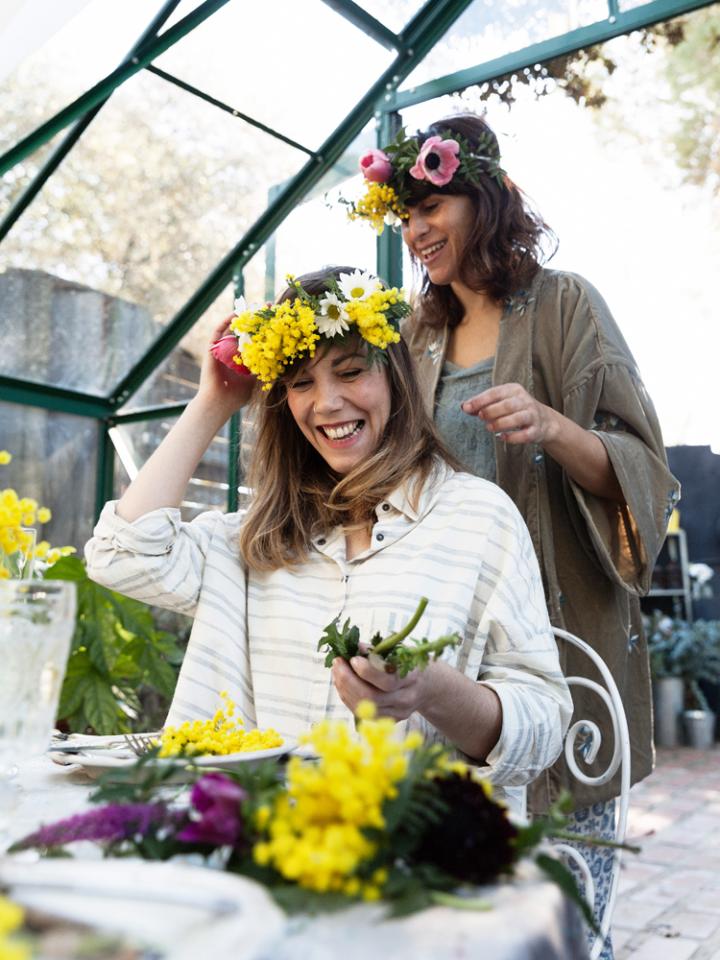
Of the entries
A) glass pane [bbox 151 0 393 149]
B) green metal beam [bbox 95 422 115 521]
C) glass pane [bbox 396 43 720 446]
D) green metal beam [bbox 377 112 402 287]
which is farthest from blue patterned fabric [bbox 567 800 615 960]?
green metal beam [bbox 95 422 115 521]

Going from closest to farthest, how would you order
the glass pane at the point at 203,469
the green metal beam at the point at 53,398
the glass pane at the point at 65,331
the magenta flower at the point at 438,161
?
1. the magenta flower at the point at 438,161
2. the glass pane at the point at 65,331
3. the glass pane at the point at 203,469
4. the green metal beam at the point at 53,398

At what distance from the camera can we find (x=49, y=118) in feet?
11.5

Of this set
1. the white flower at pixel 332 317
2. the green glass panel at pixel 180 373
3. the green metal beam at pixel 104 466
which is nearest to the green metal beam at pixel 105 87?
the green glass panel at pixel 180 373

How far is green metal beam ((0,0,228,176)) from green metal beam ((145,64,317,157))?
11cm

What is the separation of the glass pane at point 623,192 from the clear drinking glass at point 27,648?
274cm

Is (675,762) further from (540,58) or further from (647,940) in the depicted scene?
(540,58)

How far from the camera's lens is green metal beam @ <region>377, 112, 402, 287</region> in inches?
146

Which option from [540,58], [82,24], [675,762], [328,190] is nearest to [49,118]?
[82,24]

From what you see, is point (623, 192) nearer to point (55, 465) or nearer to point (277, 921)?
point (55, 465)

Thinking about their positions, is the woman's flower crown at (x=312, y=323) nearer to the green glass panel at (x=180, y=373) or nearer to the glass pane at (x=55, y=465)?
the green glass panel at (x=180, y=373)

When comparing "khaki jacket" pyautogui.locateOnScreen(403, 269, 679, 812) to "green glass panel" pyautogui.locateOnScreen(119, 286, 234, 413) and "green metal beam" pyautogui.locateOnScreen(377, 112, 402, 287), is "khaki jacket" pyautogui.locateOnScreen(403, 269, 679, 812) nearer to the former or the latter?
"green metal beam" pyautogui.locateOnScreen(377, 112, 402, 287)

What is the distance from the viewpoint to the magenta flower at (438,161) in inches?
74.6

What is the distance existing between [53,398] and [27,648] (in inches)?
167

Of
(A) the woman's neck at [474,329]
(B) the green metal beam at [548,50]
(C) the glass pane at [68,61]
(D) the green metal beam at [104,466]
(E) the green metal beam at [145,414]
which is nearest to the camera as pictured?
(A) the woman's neck at [474,329]
